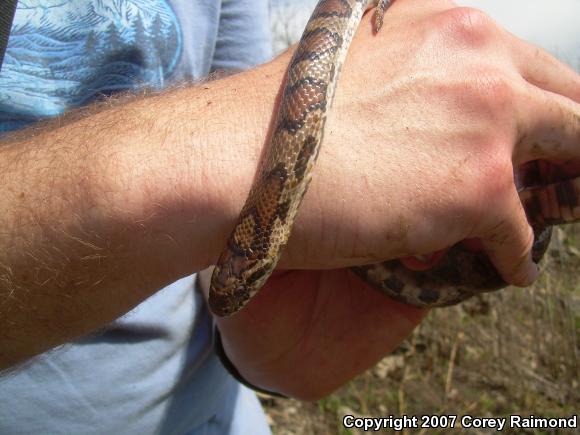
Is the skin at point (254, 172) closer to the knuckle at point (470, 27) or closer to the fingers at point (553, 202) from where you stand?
the knuckle at point (470, 27)

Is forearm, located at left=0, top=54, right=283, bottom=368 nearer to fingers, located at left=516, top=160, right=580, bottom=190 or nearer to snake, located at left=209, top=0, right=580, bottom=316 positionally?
snake, located at left=209, top=0, right=580, bottom=316

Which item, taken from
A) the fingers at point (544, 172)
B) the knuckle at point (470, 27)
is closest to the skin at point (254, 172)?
the knuckle at point (470, 27)

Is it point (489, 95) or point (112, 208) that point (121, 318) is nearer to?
point (112, 208)

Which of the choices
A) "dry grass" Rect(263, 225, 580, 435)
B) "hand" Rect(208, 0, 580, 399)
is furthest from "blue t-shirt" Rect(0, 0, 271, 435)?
"dry grass" Rect(263, 225, 580, 435)

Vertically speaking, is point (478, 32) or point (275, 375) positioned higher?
point (478, 32)

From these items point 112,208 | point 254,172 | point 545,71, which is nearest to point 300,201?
point 254,172

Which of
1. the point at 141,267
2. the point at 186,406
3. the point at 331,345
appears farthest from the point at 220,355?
the point at 141,267

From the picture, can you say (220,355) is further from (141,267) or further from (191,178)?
(191,178)
